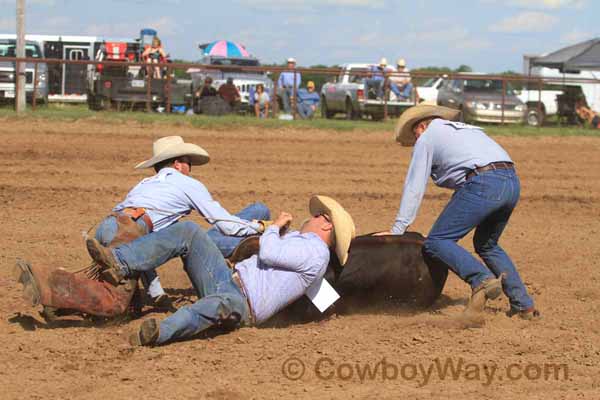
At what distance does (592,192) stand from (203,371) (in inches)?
412

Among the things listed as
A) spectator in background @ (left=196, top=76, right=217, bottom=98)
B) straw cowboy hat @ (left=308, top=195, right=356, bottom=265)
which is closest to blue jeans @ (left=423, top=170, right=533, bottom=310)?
straw cowboy hat @ (left=308, top=195, right=356, bottom=265)

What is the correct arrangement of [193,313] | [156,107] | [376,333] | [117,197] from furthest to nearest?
[156,107] → [117,197] → [376,333] → [193,313]

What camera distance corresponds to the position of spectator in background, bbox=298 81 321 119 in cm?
2430

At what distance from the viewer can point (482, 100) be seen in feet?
82.3

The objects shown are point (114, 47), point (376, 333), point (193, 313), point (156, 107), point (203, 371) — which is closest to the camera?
point (203, 371)

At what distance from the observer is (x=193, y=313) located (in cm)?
584

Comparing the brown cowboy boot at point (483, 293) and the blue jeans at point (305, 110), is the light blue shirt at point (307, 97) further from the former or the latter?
the brown cowboy boot at point (483, 293)

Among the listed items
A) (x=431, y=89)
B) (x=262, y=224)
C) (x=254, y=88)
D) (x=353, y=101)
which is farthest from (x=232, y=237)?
(x=431, y=89)

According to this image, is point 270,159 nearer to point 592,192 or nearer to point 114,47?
point 592,192

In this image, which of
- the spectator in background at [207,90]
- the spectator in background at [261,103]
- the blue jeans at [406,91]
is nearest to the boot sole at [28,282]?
the spectator in background at [207,90]

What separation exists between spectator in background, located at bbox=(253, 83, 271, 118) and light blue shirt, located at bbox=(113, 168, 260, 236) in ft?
56.5

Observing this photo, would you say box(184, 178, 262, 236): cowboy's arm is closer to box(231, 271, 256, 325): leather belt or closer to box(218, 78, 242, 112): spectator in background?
box(231, 271, 256, 325): leather belt

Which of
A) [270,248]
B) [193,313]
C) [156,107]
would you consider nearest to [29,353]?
[193,313]

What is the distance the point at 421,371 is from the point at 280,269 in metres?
1.14
